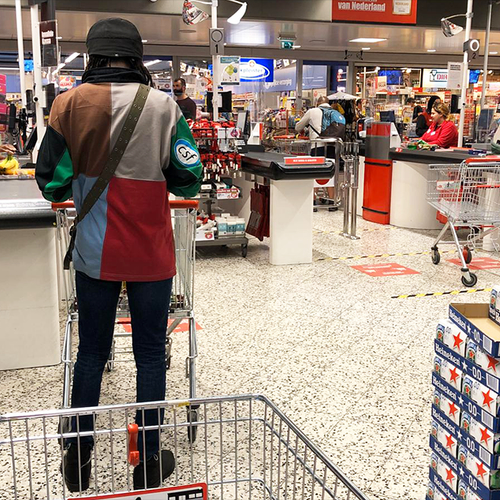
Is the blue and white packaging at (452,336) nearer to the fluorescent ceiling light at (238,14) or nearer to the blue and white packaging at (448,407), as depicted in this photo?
the blue and white packaging at (448,407)

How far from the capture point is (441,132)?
9055 mm

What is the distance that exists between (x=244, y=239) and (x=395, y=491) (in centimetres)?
429

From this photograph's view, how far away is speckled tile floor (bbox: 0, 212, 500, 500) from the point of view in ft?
9.35

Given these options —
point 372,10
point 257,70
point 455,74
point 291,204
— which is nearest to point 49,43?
point 291,204

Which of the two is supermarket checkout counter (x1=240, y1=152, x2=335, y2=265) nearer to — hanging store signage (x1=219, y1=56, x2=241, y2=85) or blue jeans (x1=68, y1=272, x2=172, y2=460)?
hanging store signage (x1=219, y1=56, x2=241, y2=85)

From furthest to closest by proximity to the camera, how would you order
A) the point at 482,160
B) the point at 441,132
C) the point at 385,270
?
the point at 441,132 < the point at 385,270 < the point at 482,160

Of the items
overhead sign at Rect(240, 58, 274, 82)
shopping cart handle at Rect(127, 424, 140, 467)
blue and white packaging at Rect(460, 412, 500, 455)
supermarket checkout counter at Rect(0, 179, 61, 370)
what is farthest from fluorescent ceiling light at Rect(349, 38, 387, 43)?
shopping cart handle at Rect(127, 424, 140, 467)

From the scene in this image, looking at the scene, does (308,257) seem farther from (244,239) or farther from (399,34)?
(399,34)

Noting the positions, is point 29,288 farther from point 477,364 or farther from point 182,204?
point 477,364

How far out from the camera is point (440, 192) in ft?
19.6

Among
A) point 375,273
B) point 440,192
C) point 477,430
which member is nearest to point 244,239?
point 375,273

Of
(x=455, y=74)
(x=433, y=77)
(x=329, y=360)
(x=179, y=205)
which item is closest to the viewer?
(x=179, y=205)

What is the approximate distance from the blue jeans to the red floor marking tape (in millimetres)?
3773

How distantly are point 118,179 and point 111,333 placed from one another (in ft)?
1.95
